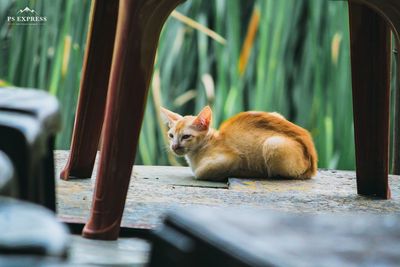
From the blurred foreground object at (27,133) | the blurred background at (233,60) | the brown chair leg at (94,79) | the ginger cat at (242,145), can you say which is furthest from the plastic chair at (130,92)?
the blurred background at (233,60)

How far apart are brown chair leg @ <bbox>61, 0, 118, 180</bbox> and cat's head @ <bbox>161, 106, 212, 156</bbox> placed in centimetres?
98

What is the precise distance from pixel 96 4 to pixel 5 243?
2.01 m

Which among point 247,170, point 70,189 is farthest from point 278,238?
point 247,170

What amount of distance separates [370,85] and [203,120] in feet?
4.27

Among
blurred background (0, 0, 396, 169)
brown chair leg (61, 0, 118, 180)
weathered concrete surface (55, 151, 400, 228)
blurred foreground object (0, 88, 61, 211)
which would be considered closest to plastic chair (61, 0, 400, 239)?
brown chair leg (61, 0, 118, 180)

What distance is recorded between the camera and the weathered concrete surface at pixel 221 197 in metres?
2.23

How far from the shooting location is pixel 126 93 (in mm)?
1765

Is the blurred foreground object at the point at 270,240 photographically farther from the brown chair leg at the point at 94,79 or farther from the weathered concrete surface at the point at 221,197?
the brown chair leg at the point at 94,79

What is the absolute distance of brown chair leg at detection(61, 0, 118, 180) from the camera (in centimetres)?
251

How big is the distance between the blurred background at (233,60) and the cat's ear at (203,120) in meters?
0.15

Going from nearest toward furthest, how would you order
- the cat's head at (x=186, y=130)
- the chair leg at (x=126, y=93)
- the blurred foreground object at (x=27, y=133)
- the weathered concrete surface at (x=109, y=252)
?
the blurred foreground object at (x=27, y=133)
the weathered concrete surface at (x=109, y=252)
the chair leg at (x=126, y=93)
the cat's head at (x=186, y=130)

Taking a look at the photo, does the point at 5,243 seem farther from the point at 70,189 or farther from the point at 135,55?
the point at 70,189

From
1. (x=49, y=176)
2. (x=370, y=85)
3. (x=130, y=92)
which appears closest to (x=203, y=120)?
(x=370, y=85)

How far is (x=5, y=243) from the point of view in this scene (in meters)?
0.52
